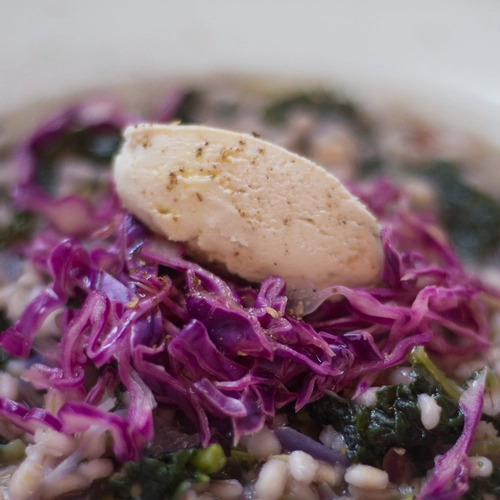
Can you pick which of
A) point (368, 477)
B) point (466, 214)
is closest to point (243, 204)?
point (368, 477)

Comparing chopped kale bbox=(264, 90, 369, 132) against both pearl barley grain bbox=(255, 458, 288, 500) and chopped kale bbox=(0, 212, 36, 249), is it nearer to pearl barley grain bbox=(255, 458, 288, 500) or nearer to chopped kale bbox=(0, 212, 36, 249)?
chopped kale bbox=(0, 212, 36, 249)

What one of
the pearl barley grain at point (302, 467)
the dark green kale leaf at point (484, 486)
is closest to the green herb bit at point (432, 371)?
the dark green kale leaf at point (484, 486)

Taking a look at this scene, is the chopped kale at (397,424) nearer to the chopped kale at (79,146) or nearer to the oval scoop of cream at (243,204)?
the oval scoop of cream at (243,204)

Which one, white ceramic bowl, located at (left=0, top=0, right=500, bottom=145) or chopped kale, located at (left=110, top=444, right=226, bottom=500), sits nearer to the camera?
chopped kale, located at (left=110, top=444, right=226, bottom=500)

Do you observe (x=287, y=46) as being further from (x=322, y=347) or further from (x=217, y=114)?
(x=322, y=347)

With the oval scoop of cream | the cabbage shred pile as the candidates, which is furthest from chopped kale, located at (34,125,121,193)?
the oval scoop of cream

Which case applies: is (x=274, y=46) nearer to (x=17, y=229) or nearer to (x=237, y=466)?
(x=17, y=229)

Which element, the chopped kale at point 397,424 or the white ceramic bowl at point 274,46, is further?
the white ceramic bowl at point 274,46
